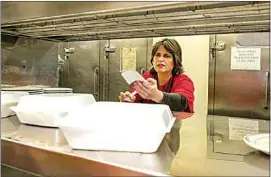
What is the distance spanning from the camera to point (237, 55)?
1832 millimetres

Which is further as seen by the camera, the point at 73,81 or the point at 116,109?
the point at 73,81

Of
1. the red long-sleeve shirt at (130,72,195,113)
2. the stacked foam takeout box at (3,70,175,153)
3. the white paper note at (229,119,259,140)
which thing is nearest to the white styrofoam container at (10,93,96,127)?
the stacked foam takeout box at (3,70,175,153)

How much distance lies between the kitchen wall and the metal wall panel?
76 cm

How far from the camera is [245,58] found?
181 cm

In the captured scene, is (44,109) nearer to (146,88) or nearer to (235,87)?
(146,88)

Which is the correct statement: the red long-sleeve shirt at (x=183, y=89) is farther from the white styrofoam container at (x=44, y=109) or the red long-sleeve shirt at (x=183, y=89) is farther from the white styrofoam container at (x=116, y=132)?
the white styrofoam container at (x=116, y=132)

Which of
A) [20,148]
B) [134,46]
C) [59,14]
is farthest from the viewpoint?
[134,46]

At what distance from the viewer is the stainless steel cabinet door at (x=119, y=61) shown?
2002mm

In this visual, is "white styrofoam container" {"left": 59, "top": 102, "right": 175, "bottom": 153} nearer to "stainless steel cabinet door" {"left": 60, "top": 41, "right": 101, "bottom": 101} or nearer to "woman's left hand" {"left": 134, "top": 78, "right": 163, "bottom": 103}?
"woman's left hand" {"left": 134, "top": 78, "right": 163, "bottom": 103}

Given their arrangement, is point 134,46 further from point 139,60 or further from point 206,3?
point 206,3

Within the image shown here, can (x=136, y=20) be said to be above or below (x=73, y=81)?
above

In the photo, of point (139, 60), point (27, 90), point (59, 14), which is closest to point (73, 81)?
point (139, 60)

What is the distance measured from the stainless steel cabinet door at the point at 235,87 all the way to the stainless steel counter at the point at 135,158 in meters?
1.21

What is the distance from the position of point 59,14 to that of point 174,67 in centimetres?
94
